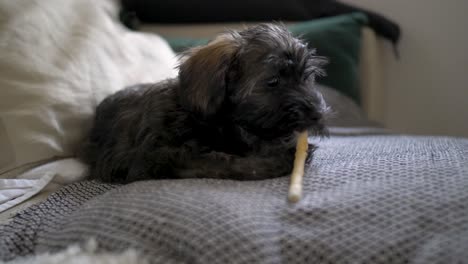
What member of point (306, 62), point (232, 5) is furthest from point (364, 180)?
point (232, 5)

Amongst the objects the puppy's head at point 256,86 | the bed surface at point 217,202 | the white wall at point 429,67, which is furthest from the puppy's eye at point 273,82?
the white wall at point 429,67

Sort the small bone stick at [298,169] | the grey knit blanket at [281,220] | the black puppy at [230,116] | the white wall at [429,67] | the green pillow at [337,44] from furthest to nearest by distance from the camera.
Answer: the white wall at [429,67]
the green pillow at [337,44]
the black puppy at [230,116]
the small bone stick at [298,169]
the grey knit blanket at [281,220]

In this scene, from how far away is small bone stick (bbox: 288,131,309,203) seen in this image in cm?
115

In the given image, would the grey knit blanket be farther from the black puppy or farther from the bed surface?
the black puppy

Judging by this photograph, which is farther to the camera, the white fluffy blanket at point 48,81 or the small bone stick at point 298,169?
the white fluffy blanket at point 48,81

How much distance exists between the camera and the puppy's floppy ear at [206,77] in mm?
1456

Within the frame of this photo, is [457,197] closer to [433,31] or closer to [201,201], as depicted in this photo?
[201,201]

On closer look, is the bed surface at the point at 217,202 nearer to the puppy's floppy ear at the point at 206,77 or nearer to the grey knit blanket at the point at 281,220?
the grey knit blanket at the point at 281,220

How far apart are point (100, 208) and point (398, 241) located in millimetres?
723

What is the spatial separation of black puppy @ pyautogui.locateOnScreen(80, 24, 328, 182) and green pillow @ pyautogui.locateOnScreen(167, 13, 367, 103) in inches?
39.5

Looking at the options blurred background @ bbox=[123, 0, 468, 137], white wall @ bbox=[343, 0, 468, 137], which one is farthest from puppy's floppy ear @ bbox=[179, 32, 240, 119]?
white wall @ bbox=[343, 0, 468, 137]

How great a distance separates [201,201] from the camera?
1127 millimetres

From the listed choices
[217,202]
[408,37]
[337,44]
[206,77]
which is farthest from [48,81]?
[408,37]

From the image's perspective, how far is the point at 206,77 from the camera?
4.83ft
